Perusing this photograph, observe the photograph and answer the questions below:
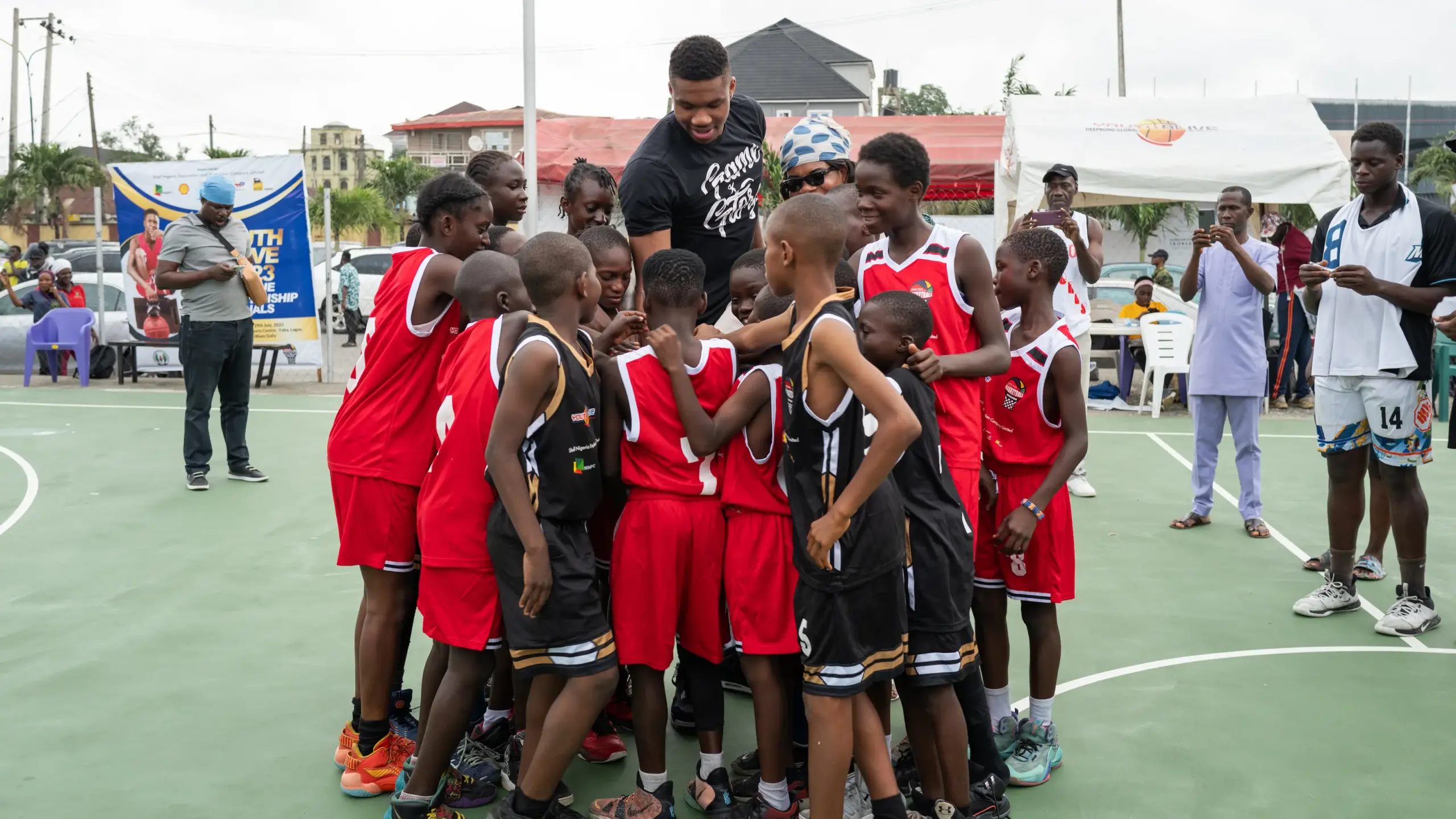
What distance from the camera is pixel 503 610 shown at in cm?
297

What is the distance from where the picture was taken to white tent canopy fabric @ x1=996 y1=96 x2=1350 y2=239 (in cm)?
1137

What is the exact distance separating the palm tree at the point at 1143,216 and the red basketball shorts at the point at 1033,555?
23.1 metres

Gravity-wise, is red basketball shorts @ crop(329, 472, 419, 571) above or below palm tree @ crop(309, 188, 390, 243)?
below

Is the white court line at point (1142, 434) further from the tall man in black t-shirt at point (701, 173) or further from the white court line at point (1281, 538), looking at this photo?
the tall man in black t-shirt at point (701, 173)

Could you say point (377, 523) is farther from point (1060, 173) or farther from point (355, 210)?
point (355, 210)

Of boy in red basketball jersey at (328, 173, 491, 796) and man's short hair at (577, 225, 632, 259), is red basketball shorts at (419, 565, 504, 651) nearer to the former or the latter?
boy in red basketball jersey at (328, 173, 491, 796)

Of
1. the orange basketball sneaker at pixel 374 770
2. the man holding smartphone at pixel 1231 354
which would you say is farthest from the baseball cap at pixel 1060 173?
the orange basketball sneaker at pixel 374 770

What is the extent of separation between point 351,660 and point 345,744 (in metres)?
1.04

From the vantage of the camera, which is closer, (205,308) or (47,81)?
(205,308)

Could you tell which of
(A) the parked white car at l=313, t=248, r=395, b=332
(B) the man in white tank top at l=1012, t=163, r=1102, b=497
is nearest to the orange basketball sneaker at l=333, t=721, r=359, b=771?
(B) the man in white tank top at l=1012, t=163, r=1102, b=497

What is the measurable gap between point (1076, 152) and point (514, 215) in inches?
348

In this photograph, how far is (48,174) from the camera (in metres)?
37.1

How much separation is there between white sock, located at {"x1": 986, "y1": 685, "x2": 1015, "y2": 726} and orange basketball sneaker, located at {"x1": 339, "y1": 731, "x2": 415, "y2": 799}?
6.03 feet

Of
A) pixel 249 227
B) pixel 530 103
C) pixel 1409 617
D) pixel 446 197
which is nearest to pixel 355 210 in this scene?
pixel 249 227
